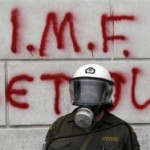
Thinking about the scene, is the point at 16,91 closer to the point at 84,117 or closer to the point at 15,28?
the point at 15,28

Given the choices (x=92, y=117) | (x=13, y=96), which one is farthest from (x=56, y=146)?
(x=13, y=96)

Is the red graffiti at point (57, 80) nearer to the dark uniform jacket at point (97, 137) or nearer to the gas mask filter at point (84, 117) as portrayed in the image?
the dark uniform jacket at point (97, 137)

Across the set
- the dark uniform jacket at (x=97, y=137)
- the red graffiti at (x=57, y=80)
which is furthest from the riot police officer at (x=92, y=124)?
the red graffiti at (x=57, y=80)

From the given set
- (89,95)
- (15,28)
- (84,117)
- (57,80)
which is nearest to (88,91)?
(89,95)

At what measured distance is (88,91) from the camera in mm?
3400

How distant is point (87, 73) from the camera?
11.4ft

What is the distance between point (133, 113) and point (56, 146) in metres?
2.08

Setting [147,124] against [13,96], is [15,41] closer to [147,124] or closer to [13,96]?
[13,96]

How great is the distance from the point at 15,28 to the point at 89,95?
213 centimetres

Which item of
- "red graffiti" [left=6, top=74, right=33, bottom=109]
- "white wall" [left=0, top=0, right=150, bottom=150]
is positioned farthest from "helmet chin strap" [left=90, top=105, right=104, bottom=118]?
"red graffiti" [left=6, top=74, right=33, bottom=109]

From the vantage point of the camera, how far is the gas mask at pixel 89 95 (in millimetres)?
3316

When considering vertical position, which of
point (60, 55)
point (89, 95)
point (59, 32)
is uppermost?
point (59, 32)

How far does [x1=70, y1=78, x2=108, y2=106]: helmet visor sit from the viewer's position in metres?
3.38

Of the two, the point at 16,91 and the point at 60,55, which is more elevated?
the point at 60,55
